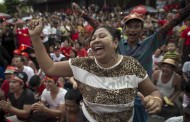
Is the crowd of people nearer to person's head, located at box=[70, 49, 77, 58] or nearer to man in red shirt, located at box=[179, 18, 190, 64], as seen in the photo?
man in red shirt, located at box=[179, 18, 190, 64]

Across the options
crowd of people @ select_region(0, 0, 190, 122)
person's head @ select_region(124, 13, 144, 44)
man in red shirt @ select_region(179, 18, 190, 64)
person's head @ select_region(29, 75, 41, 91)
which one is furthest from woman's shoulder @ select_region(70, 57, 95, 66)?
man in red shirt @ select_region(179, 18, 190, 64)

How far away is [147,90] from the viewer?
2686mm

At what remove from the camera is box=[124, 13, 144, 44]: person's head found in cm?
341

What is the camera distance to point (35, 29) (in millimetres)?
2598

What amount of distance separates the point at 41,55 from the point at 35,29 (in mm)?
185

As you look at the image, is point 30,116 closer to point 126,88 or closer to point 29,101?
point 29,101

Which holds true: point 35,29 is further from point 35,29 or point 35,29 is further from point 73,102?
point 73,102

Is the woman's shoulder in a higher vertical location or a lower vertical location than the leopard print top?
higher

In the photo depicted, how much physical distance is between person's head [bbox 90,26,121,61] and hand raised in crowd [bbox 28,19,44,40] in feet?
1.22

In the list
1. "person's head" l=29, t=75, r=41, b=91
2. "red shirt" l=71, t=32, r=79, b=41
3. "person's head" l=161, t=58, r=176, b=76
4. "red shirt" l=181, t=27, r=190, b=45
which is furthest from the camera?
"red shirt" l=71, t=32, r=79, b=41

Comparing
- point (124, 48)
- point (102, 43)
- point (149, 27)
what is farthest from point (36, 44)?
point (149, 27)

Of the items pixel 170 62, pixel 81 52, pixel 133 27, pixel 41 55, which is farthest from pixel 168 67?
pixel 81 52

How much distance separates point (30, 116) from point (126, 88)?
2.42 metres

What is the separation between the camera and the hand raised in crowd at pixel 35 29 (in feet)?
8.50
